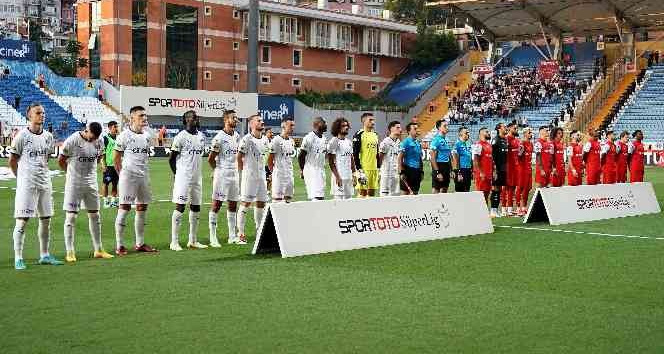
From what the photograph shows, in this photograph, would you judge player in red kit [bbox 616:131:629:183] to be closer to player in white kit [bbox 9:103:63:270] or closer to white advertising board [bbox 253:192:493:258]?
white advertising board [bbox 253:192:493:258]

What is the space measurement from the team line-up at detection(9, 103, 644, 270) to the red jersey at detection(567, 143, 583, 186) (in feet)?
0.08

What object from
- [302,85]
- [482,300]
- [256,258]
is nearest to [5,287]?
[256,258]

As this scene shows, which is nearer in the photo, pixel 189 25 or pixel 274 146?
pixel 274 146

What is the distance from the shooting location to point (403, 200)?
13.6 metres

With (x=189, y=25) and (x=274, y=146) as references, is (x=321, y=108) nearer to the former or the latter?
(x=189, y=25)

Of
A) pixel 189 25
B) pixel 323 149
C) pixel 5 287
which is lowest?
pixel 5 287

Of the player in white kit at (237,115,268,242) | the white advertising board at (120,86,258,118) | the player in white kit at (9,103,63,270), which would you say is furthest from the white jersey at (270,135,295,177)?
the white advertising board at (120,86,258,118)

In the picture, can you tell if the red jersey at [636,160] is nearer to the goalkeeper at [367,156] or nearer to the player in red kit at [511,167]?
the player in red kit at [511,167]

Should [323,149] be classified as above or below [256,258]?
above

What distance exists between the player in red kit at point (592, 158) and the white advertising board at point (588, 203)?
273 centimetres

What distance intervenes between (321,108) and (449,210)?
47.3m

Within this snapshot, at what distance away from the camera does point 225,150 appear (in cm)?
1347

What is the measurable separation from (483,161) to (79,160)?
29.5 ft

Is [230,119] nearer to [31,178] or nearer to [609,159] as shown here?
[31,178]
